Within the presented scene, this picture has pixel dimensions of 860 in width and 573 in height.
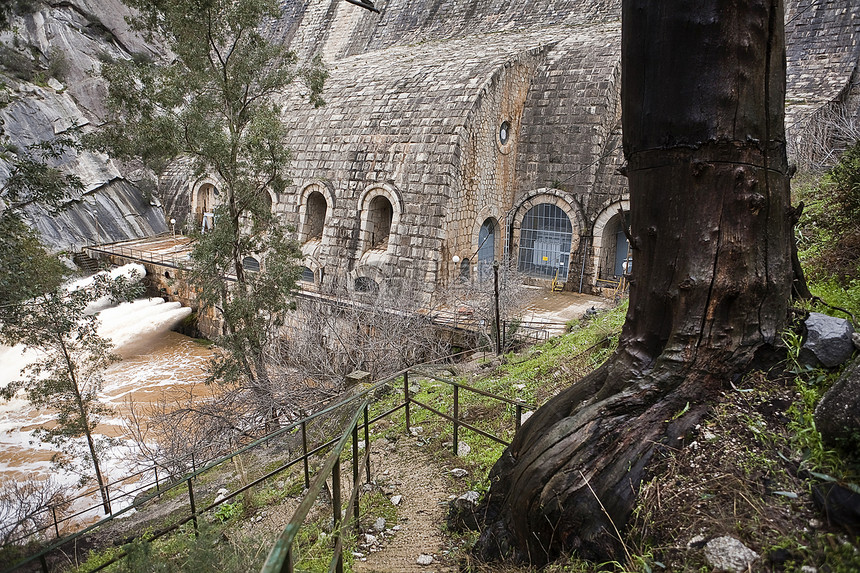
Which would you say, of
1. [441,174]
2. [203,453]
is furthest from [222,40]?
[203,453]

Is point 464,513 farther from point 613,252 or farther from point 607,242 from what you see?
point 613,252

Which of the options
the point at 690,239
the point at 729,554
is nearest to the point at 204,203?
the point at 690,239

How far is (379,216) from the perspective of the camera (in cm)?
1574

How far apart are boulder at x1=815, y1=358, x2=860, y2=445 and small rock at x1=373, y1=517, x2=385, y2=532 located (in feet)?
9.57

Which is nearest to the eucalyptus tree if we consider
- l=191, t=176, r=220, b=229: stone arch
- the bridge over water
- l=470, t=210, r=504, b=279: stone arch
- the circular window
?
the bridge over water

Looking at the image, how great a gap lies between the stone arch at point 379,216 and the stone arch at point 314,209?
1.33 m

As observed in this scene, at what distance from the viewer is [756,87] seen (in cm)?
247

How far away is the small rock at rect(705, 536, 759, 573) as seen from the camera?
1.81 meters

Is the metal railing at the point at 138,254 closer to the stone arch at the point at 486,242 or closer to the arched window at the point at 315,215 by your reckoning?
the arched window at the point at 315,215

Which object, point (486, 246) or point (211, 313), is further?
point (211, 313)

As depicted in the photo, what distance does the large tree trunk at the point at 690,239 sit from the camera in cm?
243

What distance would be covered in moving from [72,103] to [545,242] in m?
23.0

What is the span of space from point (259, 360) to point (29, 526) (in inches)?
189

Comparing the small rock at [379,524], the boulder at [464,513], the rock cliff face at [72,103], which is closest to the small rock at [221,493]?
the small rock at [379,524]
